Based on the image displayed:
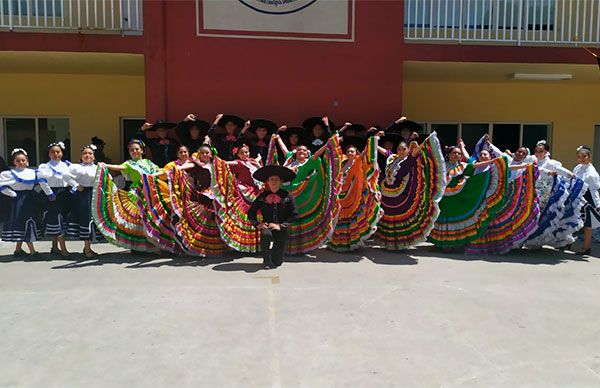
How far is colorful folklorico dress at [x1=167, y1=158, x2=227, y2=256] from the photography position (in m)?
6.90

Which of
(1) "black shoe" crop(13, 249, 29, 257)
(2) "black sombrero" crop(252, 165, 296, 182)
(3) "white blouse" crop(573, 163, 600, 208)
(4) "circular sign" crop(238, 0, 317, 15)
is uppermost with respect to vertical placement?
(4) "circular sign" crop(238, 0, 317, 15)

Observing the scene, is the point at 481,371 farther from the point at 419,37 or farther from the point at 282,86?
the point at 419,37

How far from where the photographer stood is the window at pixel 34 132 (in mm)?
11828

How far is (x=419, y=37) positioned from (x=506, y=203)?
434cm

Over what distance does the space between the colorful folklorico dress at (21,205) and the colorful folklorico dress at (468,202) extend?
5920 mm

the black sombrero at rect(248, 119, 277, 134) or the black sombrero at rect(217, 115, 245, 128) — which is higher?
the black sombrero at rect(217, 115, 245, 128)

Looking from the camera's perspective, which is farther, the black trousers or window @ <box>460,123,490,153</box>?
window @ <box>460,123,490,153</box>

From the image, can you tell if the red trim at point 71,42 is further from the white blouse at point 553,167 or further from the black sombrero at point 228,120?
the white blouse at point 553,167

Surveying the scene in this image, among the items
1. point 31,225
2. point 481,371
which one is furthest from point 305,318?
point 31,225

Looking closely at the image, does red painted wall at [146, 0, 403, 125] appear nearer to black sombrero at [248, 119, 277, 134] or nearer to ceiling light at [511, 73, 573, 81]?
black sombrero at [248, 119, 277, 134]

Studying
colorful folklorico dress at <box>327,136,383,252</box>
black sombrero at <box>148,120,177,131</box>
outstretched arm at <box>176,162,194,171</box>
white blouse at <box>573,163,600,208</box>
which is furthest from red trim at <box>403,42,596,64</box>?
outstretched arm at <box>176,162,194,171</box>

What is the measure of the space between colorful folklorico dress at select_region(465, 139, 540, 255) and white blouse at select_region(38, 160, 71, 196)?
6.05 m

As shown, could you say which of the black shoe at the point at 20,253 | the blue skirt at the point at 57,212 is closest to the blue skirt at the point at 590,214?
the blue skirt at the point at 57,212

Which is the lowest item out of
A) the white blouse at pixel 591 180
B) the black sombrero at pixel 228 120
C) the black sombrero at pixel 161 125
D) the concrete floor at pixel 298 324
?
the concrete floor at pixel 298 324
